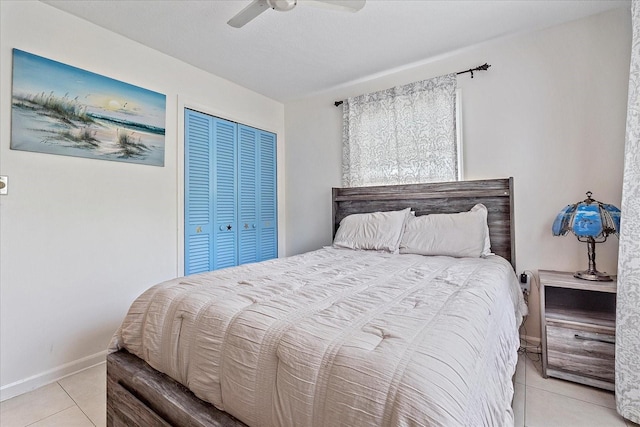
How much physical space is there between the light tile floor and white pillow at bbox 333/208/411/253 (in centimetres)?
127

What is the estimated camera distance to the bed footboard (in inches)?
42.0

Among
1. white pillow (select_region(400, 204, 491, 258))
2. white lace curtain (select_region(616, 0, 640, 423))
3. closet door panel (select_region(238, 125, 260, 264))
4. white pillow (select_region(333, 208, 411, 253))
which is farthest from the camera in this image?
closet door panel (select_region(238, 125, 260, 264))

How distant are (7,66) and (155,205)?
1.27 meters

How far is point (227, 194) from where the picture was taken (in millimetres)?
3314

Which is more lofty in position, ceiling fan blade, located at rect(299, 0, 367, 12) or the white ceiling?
the white ceiling

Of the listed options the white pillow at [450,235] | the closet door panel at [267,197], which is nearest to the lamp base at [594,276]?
the white pillow at [450,235]

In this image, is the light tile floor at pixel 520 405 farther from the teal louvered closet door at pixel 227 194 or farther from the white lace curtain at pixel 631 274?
the teal louvered closet door at pixel 227 194

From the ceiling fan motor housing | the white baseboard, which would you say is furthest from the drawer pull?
the white baseboard

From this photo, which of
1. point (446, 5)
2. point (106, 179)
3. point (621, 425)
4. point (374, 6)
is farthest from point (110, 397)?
point (446, 5)

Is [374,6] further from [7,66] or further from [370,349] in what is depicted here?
[7,66]

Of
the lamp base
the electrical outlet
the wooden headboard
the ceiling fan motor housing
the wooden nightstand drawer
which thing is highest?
the ceiling fan motor housing

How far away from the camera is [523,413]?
5.40 ft

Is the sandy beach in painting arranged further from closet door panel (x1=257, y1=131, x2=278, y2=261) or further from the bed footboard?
the bed footboard

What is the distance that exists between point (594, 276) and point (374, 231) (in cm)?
154
